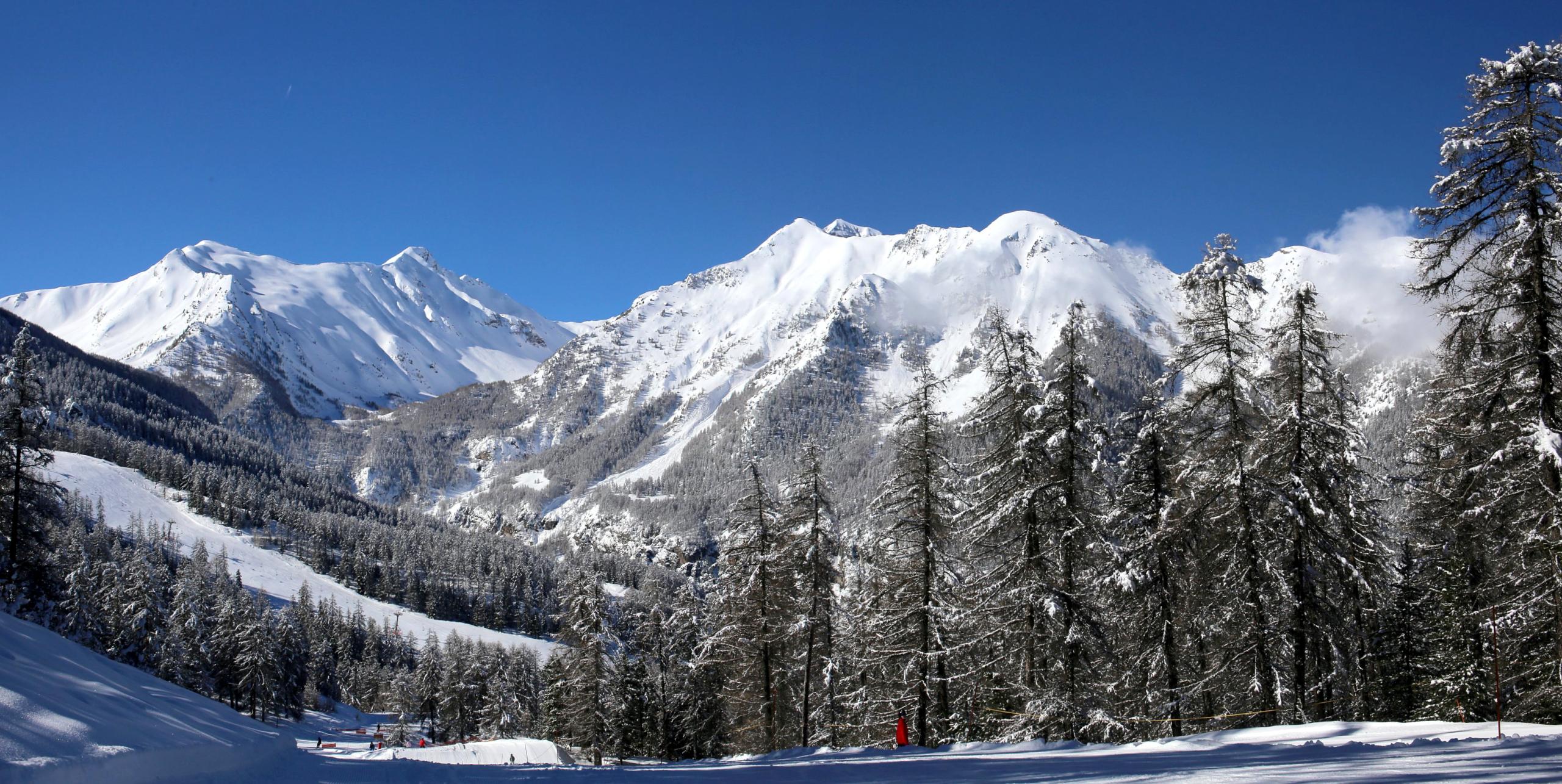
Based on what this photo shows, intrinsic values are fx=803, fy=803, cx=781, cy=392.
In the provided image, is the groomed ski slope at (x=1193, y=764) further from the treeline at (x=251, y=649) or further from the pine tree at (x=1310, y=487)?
the treeline at (x=251, y=649)

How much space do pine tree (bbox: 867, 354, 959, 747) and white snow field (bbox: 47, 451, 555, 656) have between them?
4308 inches

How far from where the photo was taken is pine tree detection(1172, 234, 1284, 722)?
680 inches

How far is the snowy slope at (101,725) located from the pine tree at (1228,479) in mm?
17580

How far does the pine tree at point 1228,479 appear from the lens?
17281 millimetres

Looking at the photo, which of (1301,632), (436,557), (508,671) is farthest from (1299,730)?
(436,557)

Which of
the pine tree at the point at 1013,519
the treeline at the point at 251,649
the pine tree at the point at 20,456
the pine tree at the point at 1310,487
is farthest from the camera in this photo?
the treeline at the point at 251,649


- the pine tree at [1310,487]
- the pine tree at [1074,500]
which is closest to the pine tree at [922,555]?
the pine tree at [1074,500]

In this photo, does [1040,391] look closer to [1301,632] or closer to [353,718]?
[1301,632]

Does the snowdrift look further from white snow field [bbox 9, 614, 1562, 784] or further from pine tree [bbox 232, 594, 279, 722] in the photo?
pine tree [bbox 232, 594, 279, 722]

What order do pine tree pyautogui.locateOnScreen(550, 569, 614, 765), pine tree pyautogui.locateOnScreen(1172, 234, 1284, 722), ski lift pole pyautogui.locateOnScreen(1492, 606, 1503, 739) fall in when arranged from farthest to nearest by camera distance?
pine tree pyautogui.locateOnScreen(550, 569, 614, 765)
pine tree pyautogui.locateOnScreen(1172, 234, 1284, 722)
ski lift pole pyautogui.locateOnScreen(1492, 606, 1503, 739)

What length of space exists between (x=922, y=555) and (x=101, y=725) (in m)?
17.0

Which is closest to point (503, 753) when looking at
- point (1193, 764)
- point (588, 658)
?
point (588, 658)

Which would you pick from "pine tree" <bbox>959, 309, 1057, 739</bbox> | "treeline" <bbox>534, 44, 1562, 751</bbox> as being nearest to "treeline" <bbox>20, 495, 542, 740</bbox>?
"treeline" <bbox>534, 44, 1562, 751</bbox>

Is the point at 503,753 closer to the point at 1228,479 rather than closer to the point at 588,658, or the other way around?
the point at 588,658
